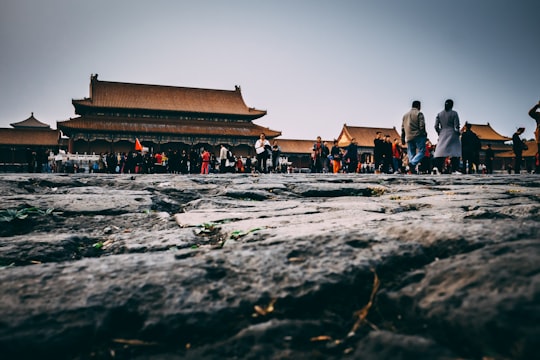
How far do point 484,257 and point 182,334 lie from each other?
2.32 ft

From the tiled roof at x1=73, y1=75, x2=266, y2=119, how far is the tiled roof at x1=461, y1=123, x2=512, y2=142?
2562cm

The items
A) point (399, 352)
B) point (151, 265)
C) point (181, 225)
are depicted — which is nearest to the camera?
point (399, 352)

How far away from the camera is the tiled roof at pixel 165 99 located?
2548 centimetres

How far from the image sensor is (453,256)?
92 centimetres

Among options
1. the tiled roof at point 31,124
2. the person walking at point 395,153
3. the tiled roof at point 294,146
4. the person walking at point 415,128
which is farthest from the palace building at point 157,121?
the tiled roof at point 31,124

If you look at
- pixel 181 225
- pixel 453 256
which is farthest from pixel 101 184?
pixel 453 256

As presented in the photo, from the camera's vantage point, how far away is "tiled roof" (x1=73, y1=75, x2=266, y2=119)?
25484 mm

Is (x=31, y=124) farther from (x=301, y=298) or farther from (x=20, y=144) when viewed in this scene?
(x=301, y=298)

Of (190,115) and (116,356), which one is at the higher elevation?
(190,115)

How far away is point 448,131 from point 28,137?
94.1ft

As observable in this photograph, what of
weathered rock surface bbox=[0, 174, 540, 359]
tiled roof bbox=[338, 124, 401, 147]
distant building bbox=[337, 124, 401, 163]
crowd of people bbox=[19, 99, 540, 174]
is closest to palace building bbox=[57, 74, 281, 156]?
crowd of people bbox=[19, 99, 540, 174]

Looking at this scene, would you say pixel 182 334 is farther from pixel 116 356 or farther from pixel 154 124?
pixel 154 124

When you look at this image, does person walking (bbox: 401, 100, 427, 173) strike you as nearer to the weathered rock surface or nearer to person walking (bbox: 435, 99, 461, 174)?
person walking (bbox: 435, 99, 461, 174)

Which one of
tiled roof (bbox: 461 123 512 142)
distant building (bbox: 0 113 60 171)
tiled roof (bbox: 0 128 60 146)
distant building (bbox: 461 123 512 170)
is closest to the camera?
distant building (bbox: 0 113 60 171)
